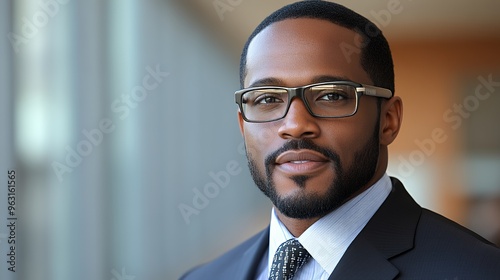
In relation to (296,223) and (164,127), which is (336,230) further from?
(164,127)

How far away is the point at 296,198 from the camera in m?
1.42

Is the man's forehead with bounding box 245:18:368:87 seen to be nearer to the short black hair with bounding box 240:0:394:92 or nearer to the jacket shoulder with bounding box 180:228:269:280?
the short black hair with bounding box 240:0:394:92

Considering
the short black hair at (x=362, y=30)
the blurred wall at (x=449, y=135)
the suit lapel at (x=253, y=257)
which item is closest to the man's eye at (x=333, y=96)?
the short black hair at (x=362, y=30)

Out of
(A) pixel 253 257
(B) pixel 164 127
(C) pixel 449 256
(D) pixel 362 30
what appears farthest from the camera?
(B) pixel 164 127

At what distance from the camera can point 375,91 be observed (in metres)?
1.47

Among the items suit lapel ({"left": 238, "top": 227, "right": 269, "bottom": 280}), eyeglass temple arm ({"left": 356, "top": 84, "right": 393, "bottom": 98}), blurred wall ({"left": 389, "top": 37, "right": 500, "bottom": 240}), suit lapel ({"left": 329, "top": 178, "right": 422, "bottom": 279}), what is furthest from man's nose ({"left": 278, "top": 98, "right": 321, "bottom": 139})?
blurred wall ({"left": 389, "top": 37, "right": 500, "bottom": 240})

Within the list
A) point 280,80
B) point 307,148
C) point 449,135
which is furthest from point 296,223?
point 449,135

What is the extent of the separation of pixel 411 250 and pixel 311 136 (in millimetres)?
306

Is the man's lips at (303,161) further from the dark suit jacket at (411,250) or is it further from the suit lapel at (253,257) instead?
the suit lapel at (253,257)

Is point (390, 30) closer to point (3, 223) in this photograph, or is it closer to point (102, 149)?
point (102, 149)

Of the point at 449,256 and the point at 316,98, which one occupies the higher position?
the point at 316,98

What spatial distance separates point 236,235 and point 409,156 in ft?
2.80

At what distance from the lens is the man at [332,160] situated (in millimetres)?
1367

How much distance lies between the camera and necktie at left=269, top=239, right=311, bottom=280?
1.47 metres
